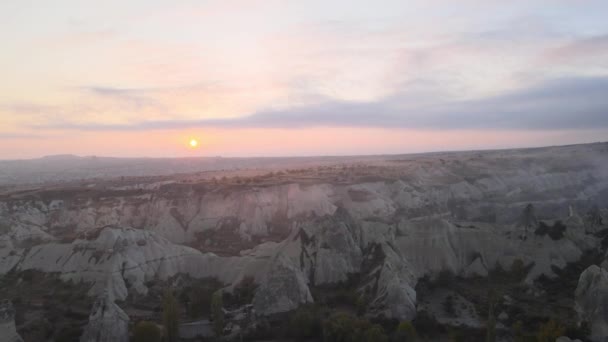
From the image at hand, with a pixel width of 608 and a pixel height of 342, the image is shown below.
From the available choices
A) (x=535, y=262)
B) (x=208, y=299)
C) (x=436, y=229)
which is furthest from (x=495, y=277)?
(x=208, y=299)

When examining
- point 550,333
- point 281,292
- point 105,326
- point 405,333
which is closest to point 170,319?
point 105,326

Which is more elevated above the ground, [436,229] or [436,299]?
[436,229]

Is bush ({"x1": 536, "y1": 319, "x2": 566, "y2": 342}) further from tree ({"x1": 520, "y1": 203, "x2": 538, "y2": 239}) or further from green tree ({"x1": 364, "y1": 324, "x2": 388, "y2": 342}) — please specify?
tree ({"x1": 520, "y1": 203, "x2": 538, "y2": 239})

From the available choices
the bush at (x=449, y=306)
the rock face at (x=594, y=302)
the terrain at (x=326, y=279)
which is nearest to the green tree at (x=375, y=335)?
the terrain at (x=326, y=279)

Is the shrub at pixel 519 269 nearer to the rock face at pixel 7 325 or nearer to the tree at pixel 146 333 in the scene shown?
the tree at pixel 146 333

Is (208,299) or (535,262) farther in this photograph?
(535,262)

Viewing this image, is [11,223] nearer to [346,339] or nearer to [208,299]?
[208,299]
